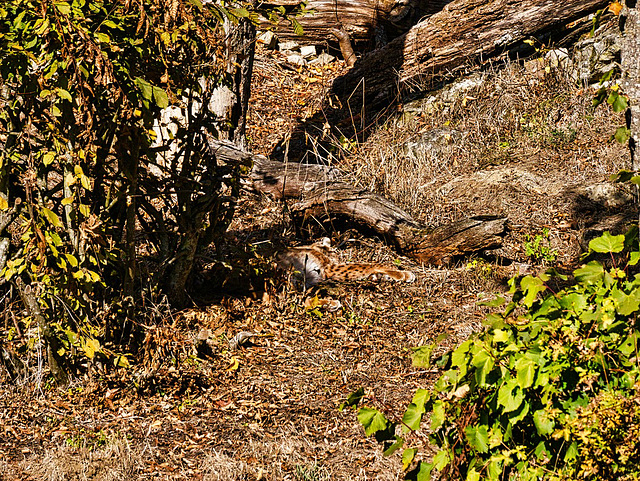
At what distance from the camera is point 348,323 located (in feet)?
18.7

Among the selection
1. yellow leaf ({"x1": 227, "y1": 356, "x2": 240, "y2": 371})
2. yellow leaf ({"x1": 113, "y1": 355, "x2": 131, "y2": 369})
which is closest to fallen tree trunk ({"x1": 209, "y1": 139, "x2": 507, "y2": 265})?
yellow leaf ({"x1": 227, "y1": 356, "x2": 240, "y2": 371})

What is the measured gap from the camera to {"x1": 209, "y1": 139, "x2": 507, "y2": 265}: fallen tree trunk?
6703 mm

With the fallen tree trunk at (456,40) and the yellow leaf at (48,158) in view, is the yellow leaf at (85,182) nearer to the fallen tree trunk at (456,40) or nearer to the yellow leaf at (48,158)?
the yellow leaf at (48,158)

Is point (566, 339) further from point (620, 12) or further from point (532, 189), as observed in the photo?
point (532, 189)

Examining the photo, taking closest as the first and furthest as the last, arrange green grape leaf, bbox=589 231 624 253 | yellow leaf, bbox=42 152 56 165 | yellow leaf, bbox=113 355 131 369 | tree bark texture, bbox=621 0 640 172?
green grape leaf, bbox=589 231 624 253 → tree bark texture, bbox=621 0 640 172 → yellow leaf, bbox=42 152 56 165 → yellow leaf, bbox=113 355 131 369

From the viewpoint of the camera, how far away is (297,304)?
588 centimetres

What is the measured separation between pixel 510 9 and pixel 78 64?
7.74 meters

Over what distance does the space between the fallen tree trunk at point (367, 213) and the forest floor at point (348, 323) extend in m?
0.17

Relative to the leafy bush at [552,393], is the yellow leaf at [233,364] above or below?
below

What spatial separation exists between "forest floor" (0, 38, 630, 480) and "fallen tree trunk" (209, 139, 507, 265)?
0.17 metres

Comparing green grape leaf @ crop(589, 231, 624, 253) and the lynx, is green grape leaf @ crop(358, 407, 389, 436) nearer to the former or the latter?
green grape leaf @ crop(589, 231, 624, 253)

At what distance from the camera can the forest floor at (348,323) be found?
4.01 m

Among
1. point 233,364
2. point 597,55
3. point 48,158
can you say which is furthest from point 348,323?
point 597,55

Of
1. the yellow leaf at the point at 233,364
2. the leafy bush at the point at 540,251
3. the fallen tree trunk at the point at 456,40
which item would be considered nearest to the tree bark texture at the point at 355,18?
the fallen tree trunk at the point at 456,40
